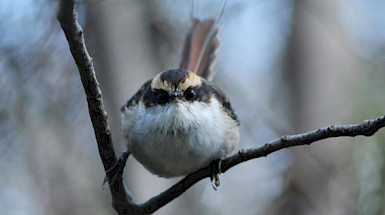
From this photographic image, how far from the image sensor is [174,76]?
3.58m

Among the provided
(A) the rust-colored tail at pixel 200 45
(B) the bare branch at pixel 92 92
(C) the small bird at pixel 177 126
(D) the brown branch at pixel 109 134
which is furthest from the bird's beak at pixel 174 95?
(A) the rust-colored tail at pixel 200 45

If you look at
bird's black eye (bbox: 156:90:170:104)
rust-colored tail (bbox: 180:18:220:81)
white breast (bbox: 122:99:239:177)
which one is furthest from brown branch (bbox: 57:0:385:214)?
rust-colored tail (bbox: 180:18:220:81)

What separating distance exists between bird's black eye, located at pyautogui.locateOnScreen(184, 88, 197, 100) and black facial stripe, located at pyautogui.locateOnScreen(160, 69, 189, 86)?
0.08m

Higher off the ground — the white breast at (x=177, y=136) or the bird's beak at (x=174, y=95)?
the bird's beak at (x=174, y=95)

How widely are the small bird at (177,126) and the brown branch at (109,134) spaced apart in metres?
0.13

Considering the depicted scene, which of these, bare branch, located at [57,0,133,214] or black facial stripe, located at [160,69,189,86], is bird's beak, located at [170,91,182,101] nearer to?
black facial stripe, located at [160,69,189,86]

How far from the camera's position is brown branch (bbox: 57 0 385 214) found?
7.24 ft

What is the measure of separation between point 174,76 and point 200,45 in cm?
105

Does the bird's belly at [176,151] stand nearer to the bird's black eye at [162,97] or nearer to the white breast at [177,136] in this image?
the white breast at [177,136]

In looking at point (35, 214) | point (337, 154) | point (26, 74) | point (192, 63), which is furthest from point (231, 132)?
point (35, 214)

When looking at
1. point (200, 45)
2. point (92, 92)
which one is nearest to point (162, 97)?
point (92, 92)

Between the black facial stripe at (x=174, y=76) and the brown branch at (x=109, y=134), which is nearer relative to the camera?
the brown branch at (x=109, y=134)

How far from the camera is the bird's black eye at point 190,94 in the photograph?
140 inches

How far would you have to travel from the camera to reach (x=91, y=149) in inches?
206
